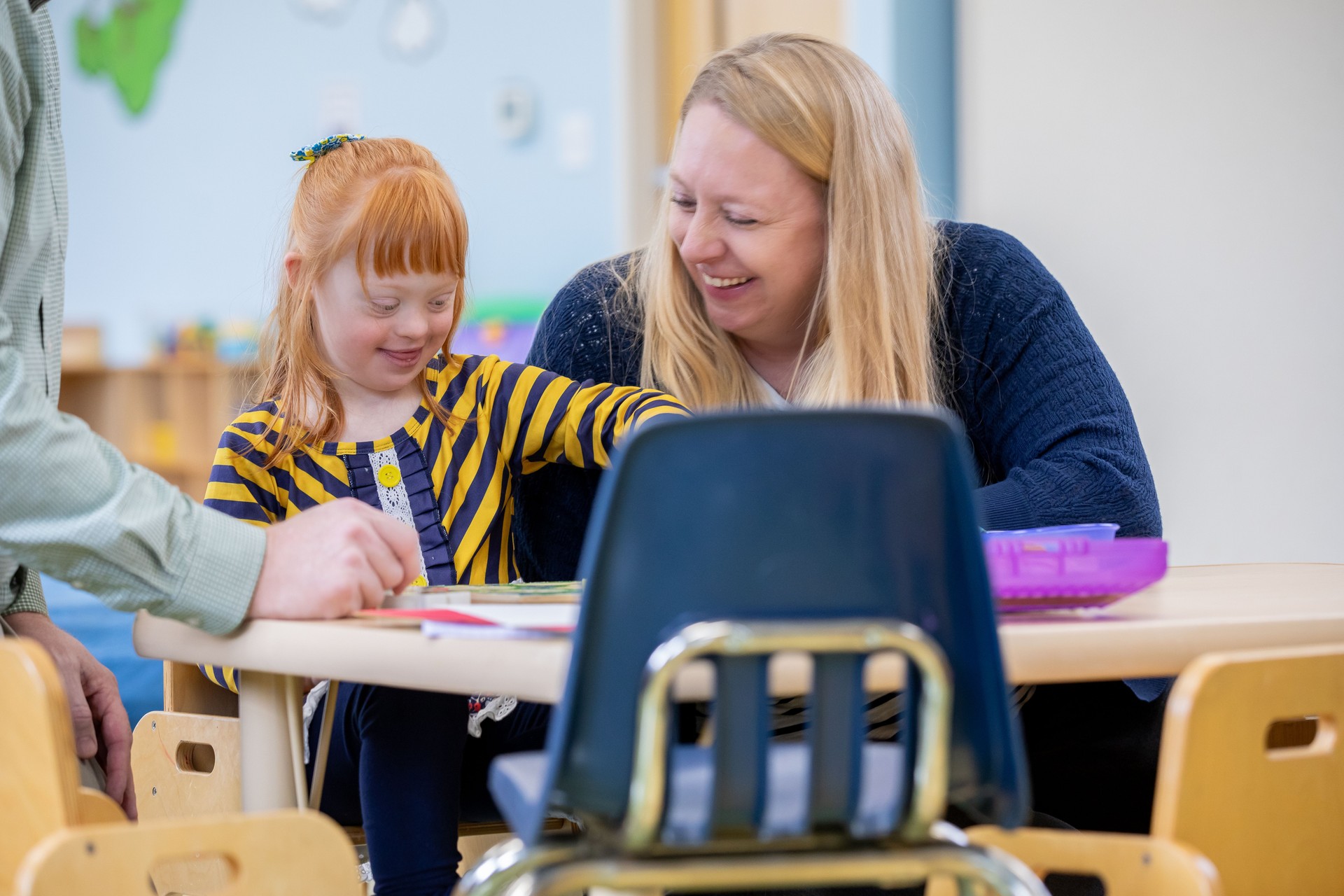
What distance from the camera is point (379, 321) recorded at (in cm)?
131

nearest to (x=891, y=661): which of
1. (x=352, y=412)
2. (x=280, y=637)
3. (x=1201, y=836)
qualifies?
(x=1201, y=836)

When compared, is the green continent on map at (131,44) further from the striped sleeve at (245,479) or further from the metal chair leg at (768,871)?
the metal chair leg at (768,871)

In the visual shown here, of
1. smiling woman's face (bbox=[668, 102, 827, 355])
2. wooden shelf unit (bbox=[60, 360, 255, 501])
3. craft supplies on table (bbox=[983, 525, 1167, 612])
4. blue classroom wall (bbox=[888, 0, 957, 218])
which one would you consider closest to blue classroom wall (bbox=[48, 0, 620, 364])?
wooden shelf unit (bbox=[60, 360, 255, 501])

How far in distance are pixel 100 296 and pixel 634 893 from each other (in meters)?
5.54

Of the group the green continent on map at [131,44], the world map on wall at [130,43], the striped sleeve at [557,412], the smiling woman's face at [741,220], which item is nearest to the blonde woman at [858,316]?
the smiling woman's face at [741,220]

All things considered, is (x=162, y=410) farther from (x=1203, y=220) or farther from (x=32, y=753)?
(x=32, y=753)

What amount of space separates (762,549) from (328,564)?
0.37 meters

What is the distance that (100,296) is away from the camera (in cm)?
567

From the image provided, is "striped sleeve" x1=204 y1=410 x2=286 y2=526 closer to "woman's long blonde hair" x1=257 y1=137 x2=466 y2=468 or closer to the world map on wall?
"woman's long blonde hair" x1=257 y1=137 x2=466 y2=468

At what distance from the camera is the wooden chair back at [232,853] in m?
0.73

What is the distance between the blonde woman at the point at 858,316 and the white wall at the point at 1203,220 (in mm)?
742

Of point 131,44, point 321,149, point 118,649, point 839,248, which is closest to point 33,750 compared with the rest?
point 321,149

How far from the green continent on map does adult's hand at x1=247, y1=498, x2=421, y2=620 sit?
520 cm

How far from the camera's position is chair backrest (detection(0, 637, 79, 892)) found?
74 centimetres
